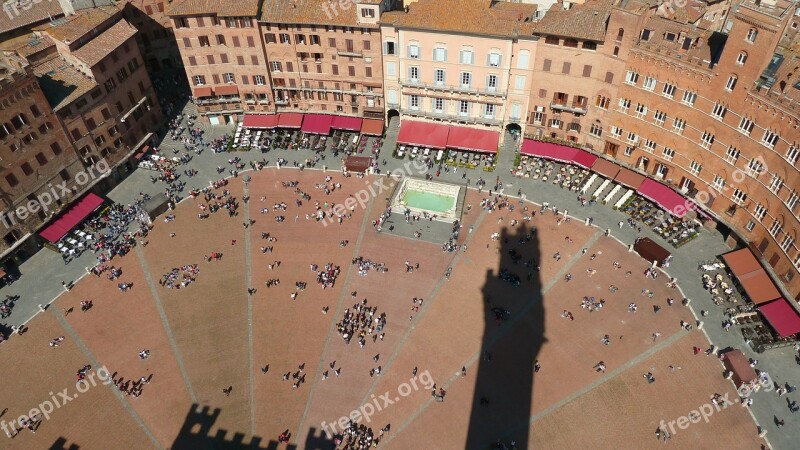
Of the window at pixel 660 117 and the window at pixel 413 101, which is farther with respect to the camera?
the window at pixel 413 101

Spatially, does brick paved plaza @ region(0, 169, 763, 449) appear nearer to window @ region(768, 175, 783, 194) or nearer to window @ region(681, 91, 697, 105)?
window @ region(768, 175, 783, 194)

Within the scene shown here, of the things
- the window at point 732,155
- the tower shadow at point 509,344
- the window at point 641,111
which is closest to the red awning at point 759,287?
the window at point 732,155

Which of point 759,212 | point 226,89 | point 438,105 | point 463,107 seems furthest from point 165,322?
point 759,212

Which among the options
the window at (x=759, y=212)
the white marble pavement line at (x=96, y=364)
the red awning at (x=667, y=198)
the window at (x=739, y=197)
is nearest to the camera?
the white marble pavement line at (x=96, y=364)

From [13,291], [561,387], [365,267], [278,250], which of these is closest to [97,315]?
[13,291]

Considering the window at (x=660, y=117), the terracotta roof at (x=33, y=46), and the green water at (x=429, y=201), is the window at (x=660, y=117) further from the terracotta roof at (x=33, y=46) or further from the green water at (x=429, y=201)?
the terracotta roof at (x=33, y=46)

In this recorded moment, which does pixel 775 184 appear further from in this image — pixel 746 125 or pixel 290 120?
pixel 290 120

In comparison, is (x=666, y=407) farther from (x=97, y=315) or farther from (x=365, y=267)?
(x=97, y=315)
